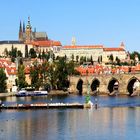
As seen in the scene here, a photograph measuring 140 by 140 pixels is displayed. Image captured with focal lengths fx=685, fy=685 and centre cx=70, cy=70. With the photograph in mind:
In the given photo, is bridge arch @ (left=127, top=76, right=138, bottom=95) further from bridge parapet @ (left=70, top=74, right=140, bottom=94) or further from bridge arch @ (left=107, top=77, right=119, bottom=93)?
bridge arch @ (left=107, top=77, right=119, bottom=93)

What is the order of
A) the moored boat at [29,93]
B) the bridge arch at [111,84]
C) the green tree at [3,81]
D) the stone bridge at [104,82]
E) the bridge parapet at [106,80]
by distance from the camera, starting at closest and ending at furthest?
the moored boat at [29,93]
the green tree at [3,81]
the bridge parapet at [106,80]
the stone bridge at [104,82]
the bridge arch at [111,84]

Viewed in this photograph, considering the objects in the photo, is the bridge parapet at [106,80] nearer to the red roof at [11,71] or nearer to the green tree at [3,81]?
the red roof at [11,71]

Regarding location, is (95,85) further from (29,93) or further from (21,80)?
(29,93)

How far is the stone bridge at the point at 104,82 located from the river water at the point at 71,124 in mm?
32817

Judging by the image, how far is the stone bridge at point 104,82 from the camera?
105 metres

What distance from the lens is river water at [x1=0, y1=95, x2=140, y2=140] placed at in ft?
159

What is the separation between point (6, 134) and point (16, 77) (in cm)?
6361

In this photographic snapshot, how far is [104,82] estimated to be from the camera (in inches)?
4259

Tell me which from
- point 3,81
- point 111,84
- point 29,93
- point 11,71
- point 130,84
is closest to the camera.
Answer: point 29,93

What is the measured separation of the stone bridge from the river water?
32817 mm

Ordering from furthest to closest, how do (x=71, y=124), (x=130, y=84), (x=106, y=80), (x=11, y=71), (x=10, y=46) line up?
(x=10, y=46), (x=11, y=71), (x=106, y=80), (x=130, y=84), (x=71, y=124)

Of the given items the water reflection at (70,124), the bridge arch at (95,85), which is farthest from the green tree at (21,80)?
the water reflection at (70,124)

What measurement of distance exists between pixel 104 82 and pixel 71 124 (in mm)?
52982

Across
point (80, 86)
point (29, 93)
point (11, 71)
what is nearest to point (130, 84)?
point (80, 86)
